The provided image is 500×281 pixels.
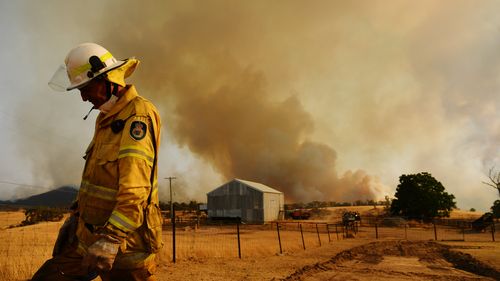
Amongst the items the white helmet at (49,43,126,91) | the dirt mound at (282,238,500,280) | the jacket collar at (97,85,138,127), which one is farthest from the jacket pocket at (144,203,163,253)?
the dirt mound at (282,238,500,280)

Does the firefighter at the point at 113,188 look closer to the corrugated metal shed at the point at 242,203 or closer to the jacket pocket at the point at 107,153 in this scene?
the jacket pocket at the point at 107,153

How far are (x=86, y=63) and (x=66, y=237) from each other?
1445 millimetres

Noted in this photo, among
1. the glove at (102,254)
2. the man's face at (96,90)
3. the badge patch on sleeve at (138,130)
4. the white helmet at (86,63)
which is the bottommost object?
the glove at (102,254)

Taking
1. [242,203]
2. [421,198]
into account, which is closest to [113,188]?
[242,203]

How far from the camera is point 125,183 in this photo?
89.0 inches

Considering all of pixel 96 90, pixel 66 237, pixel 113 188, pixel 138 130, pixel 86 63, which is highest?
pixel 86 63

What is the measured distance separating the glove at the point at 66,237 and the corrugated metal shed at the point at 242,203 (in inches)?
1926

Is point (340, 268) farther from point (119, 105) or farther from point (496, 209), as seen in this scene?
point (496, 209)

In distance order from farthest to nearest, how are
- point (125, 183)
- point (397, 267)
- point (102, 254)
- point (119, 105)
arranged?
1. point (397, 267)
2. point (119, 105)
3. point (125, 183)
4. point (102, 254)

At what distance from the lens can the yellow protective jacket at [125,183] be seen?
2256 mm

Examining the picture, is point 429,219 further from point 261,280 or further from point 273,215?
point 261,280

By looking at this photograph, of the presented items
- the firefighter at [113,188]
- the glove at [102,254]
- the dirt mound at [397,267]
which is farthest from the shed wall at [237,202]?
the glove at [102,254]

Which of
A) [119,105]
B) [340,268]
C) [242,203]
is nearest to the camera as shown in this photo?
[119,105]

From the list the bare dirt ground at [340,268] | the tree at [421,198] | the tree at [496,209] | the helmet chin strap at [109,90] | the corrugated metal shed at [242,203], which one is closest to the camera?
the helmet chin strap at [109,90]
